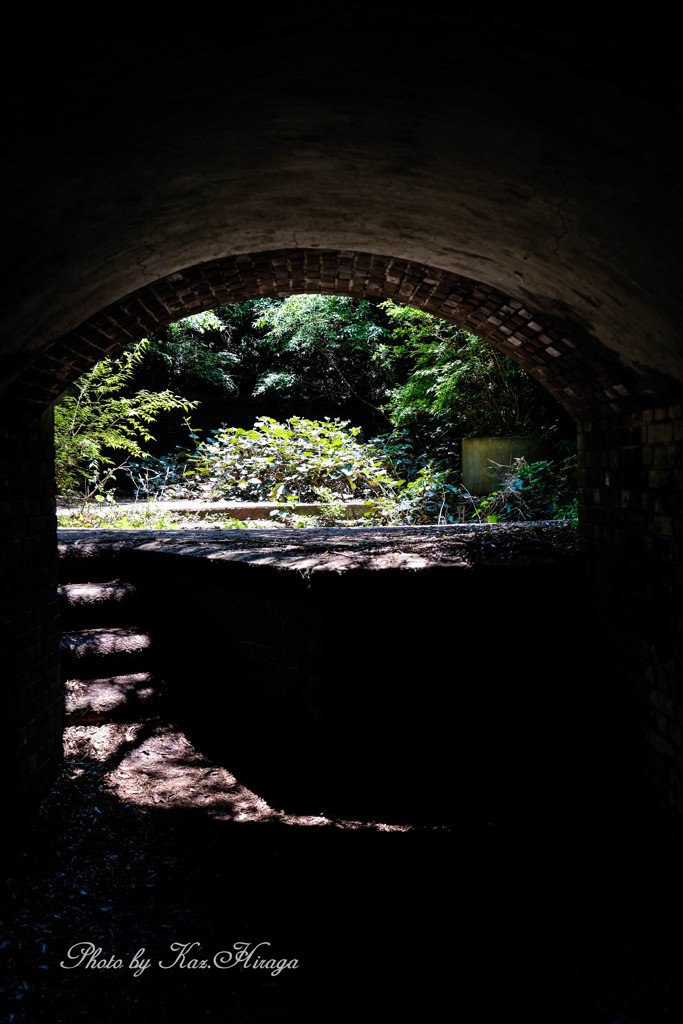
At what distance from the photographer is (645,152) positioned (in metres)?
1.88

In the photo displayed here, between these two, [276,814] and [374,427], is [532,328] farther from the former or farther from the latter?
[374,427]

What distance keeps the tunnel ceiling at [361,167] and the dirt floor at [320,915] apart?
248 centimetres

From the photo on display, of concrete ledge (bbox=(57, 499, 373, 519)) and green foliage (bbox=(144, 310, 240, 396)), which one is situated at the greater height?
green foliage (bbox=(144, 310, 240, 396))

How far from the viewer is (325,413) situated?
59.0 feet

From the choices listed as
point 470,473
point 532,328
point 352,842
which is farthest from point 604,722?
point 470,473

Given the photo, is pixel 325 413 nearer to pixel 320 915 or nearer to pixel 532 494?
pixel 532 494

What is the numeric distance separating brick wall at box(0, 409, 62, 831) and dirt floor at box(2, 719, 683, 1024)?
339 mm

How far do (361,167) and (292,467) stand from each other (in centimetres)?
918

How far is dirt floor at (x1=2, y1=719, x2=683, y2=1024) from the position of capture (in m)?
2.50

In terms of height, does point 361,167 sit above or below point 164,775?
above
